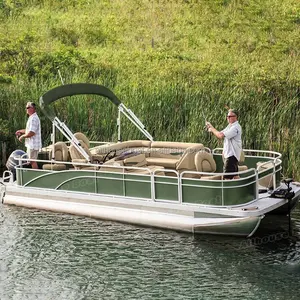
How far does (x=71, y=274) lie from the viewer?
1066cm

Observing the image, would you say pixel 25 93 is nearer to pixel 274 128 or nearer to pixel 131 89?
pixel 131 89

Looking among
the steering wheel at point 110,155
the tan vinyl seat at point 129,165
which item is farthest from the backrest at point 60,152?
the tan vinyl seat at point 129,165

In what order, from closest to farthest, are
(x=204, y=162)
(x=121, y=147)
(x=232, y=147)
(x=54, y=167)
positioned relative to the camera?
(x=232, y=147), (x=204, y=162), (x=54, y=167), (x=121, y=147)

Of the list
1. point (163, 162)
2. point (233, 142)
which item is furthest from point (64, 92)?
point (233, 142)

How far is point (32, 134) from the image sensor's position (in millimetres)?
14328

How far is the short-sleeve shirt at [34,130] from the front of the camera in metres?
14.3

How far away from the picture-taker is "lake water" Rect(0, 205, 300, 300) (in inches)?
392

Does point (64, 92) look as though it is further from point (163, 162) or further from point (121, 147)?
point (163, 162)

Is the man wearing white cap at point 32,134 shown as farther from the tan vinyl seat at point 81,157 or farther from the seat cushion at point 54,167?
the tan vinyl seat at point 81,157

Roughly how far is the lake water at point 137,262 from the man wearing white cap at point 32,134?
64.3 inches

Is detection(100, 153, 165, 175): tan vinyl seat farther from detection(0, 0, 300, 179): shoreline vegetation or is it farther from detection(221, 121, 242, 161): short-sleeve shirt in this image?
detection(0, 0, 300, 179): shoreline vegetation

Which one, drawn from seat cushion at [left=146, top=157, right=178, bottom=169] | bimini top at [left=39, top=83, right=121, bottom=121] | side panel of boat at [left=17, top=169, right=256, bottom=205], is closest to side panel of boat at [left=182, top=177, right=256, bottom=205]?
side panel of boat at [left=17, top=169, right=256, bottom=205]

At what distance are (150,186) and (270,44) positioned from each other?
16935 millimetres

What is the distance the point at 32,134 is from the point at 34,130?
9cm
